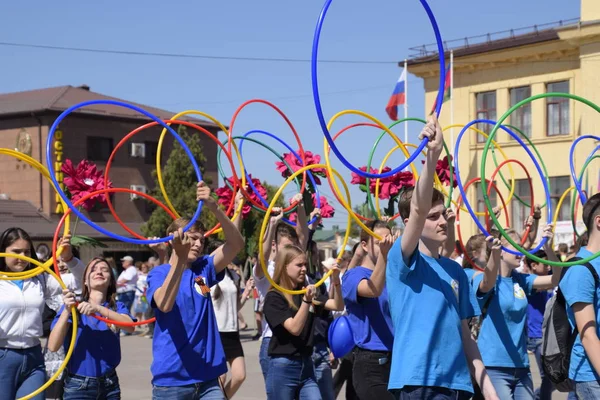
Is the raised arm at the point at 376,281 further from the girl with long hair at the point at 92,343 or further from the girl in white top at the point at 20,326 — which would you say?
the girl in white top at the point at 20,326

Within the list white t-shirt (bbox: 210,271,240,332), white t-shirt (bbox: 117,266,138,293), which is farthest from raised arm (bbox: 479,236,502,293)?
white t-shirt (bbox: 117,266,138,293)

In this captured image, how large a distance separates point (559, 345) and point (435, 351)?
0.96 m

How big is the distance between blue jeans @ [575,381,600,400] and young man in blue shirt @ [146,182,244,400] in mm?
2360

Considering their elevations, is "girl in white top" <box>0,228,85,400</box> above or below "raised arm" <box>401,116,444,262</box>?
below

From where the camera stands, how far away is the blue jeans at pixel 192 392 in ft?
20.7

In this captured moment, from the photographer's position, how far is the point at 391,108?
3256 cm

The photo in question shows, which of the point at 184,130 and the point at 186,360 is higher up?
the point at 184,130

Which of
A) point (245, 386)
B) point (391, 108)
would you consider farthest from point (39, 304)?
point (391, 108)

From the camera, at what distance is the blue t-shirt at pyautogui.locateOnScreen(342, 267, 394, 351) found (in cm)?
705

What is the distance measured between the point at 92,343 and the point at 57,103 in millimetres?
40793

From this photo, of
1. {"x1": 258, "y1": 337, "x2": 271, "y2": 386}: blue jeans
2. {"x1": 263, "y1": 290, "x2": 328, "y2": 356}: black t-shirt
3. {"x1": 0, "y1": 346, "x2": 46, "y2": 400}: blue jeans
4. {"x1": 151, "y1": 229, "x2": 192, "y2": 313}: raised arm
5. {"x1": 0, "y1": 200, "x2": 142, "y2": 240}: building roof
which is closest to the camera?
{"x1": 151, "y1": 229, "x2": 192, "y2": 313}: raised arm

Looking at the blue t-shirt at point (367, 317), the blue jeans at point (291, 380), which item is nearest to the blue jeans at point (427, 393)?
the blue t-shirt at point (367, 317)

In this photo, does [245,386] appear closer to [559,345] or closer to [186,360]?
[186,360]

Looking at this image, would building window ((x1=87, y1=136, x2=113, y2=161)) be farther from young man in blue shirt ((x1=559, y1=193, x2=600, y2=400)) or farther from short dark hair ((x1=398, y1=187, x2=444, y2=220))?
young man in blue shirt ((x1=559, y1=193, x2=600, y2=400))
